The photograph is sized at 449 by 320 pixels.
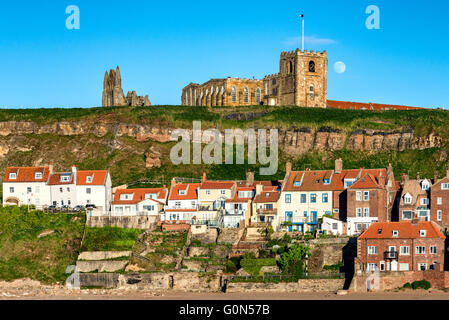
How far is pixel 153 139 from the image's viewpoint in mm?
126938

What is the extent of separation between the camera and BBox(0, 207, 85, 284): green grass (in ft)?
281

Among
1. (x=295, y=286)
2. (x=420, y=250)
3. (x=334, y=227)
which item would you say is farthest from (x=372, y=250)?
(x=334, y=227)

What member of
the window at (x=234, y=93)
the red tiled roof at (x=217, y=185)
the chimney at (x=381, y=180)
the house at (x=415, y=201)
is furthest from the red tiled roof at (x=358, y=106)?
the house at (x=415, y=201)

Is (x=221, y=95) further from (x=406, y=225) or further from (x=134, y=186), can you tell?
(x=406, y=225)

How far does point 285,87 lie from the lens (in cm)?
14338

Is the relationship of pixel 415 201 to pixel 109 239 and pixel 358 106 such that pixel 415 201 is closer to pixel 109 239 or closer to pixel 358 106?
pixel 109 239

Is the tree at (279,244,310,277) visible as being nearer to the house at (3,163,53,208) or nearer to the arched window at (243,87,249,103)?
the house at (3,163,53,208)

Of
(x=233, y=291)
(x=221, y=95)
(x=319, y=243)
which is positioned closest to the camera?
(x=233, y=291)

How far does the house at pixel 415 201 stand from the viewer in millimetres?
89375

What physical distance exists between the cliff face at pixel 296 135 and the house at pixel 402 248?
41.7 m

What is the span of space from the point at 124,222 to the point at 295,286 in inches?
935

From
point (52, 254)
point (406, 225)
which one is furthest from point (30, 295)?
point (406, 225)

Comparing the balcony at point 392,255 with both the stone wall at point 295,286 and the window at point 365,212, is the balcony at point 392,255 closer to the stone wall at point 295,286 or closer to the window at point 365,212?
the stone wall at point 295,286

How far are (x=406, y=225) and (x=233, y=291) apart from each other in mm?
17836
